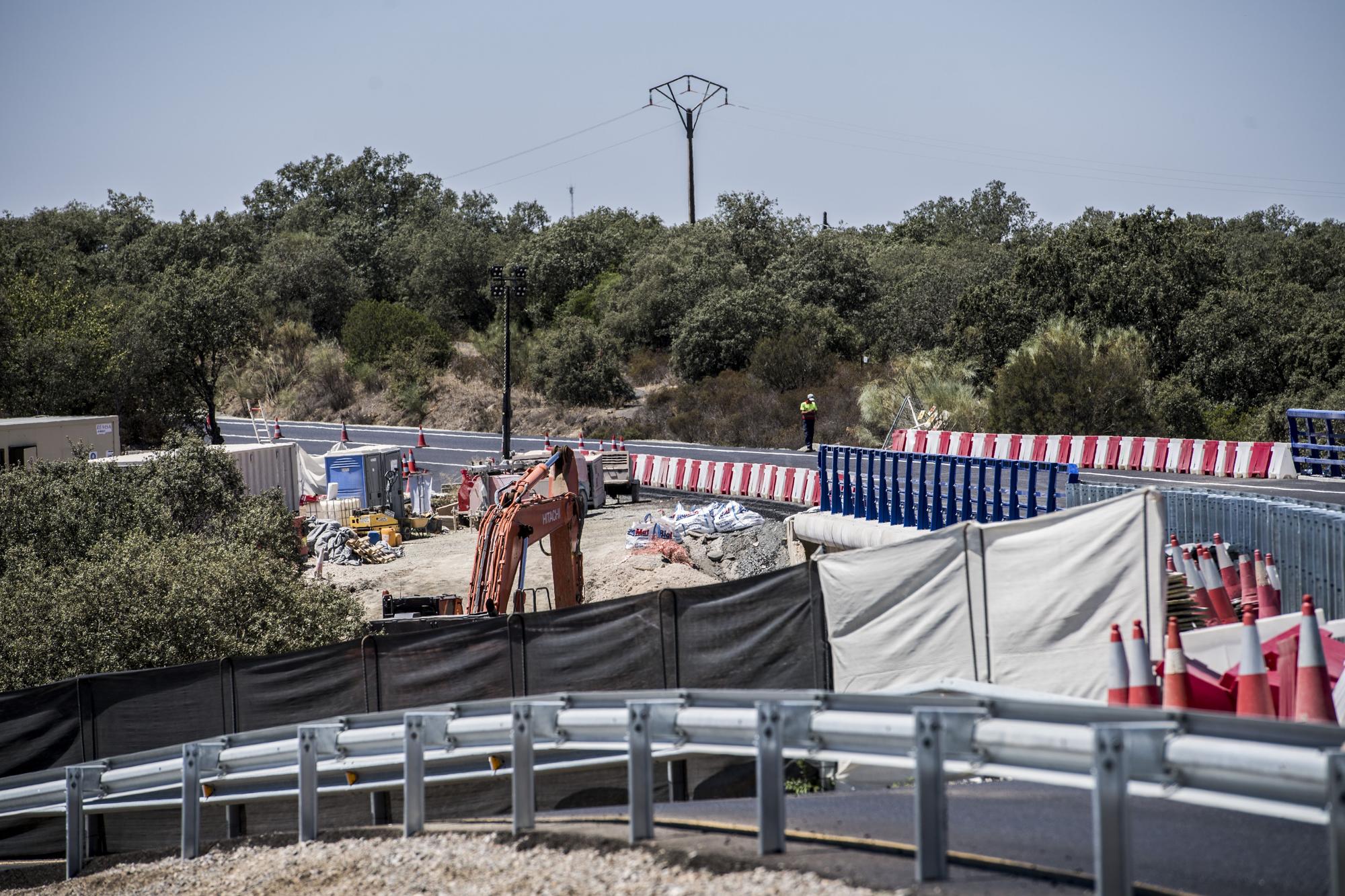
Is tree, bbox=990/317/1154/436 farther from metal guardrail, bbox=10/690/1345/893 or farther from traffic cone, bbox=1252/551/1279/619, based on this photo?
metal guardrail, bbox=10/690/1345/893

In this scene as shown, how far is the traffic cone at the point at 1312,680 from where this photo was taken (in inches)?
290

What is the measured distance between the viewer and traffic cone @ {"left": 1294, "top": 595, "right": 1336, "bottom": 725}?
7.36 meters

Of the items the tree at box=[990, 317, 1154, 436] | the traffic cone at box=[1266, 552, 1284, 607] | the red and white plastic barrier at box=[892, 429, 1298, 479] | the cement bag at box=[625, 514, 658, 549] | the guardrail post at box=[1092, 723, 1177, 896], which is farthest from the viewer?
the tree at box=[990, 317, 1154, 436]

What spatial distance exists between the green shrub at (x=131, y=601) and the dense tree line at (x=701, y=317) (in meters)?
24.4

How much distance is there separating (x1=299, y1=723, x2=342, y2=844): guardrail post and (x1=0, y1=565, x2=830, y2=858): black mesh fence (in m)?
3.53

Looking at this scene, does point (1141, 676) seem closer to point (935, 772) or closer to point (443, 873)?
point (935, 772)

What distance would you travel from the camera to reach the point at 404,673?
36.9 feet

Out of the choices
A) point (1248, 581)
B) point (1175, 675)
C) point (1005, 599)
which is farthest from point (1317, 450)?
point (1175, 675)

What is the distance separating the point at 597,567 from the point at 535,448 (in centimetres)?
2143

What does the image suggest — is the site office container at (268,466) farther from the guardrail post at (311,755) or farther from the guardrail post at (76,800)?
the guardrail post at (311,755)

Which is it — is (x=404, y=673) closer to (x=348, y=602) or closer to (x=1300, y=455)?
(x=348, y=602)

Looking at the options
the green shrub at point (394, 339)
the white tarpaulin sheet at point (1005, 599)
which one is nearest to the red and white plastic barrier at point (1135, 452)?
the white tarpaulin sheet at point (1005, 599)

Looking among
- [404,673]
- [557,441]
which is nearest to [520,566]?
[404,673]

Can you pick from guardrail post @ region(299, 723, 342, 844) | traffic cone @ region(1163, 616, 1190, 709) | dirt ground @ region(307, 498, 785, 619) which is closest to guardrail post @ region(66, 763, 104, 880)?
guardrail post @ region(299, 723, 342, 844)
